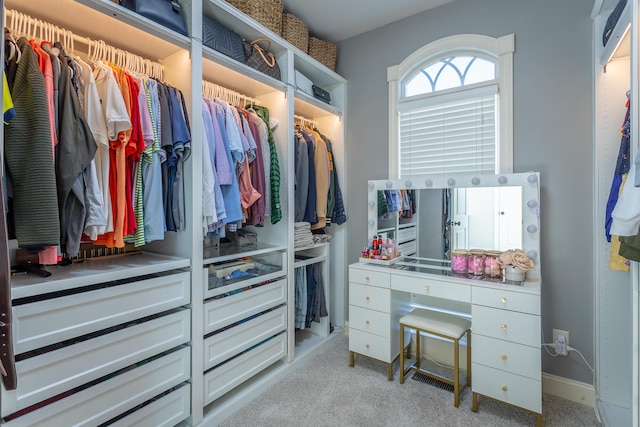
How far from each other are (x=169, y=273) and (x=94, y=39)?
4.04 feet

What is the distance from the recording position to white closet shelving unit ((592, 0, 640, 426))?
1.77m

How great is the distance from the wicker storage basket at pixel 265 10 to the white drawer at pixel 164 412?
2.23m

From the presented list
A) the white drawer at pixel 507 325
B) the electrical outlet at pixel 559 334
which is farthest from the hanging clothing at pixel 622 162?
the electrical outlet at pixel 559 334

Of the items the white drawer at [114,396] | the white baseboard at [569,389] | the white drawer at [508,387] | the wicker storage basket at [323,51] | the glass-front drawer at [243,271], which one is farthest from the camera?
the wicker storage basket at [323,51]

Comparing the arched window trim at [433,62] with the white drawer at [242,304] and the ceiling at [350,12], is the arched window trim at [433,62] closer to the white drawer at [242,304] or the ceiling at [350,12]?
the ceiling at [350,12]

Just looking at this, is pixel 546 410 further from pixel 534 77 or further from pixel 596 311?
pixel 534 77

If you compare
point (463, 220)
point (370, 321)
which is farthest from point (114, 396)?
point (463, 220)

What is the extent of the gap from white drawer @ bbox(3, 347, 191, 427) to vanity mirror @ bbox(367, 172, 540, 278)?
169cm

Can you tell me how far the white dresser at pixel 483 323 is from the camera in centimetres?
171

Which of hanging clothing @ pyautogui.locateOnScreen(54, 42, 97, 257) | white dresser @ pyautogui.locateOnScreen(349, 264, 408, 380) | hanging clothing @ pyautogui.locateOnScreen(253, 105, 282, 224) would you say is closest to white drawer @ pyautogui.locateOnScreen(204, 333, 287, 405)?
white dresser @ pyautogui.locateOnScreen(349, 264, 408, 380)

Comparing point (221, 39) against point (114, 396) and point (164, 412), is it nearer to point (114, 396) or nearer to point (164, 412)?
point (114, 396)

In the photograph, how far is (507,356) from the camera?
1.77 metres

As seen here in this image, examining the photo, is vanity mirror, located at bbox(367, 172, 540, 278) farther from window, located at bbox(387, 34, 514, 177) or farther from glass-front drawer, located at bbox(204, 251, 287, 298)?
glass-front drawer, located at bbox(204, 251, 287, 298)

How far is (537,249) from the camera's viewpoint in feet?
6.48
